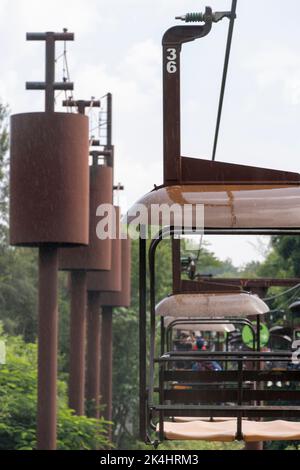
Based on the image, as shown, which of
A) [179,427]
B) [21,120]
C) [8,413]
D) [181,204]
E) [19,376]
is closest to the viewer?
[181,204]

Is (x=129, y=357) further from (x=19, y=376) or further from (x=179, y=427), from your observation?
(x=179, y=427)

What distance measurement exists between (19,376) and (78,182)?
26.3 ft

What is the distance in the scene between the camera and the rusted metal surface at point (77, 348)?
118ft

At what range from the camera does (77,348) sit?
119 ft

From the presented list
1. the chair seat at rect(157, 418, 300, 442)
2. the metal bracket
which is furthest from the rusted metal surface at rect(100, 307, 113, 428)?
the chair seat at rect(157, 418, 300, 442)

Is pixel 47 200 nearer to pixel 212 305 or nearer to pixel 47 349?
pixel 47 349

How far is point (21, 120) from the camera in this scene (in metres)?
28.0

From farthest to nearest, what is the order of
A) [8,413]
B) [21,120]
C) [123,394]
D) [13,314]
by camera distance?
[13,314], [123,394], [8,413], [21,120]

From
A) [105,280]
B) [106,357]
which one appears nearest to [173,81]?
[105,280]

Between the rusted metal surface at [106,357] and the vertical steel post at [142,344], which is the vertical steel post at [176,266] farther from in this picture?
the rusted metal surface at [106,357]

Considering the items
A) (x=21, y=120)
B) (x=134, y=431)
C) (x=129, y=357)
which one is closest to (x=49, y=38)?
(x=21, y=120)

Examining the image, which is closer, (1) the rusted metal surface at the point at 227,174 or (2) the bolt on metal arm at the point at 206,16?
(1) the rusted metal surface at the point at 227,174

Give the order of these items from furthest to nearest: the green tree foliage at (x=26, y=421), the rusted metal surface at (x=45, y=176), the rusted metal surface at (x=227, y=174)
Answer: the green tree foliage at (x=26, y=421), the rusted metal surface at (x=45, y=176), the rusted metal surface at (x=227, y=174)

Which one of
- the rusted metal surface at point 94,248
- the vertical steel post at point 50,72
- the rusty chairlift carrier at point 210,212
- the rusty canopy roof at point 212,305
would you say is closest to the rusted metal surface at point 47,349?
the vertical steel post at point 50,72
